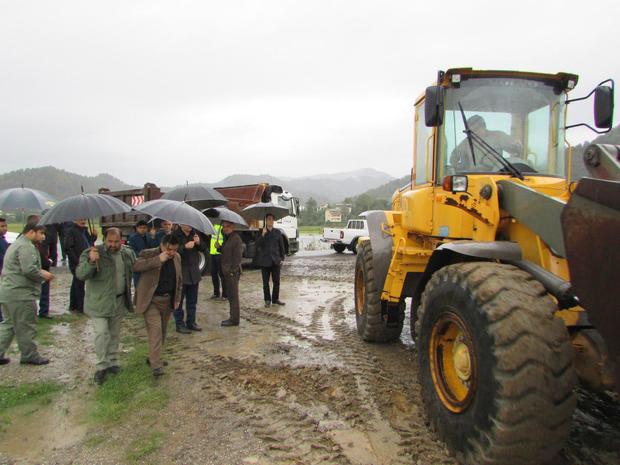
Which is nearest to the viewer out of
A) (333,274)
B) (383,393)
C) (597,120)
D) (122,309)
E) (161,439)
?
(161,439)

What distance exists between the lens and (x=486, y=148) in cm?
383

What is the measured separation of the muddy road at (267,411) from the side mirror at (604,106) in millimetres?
2229

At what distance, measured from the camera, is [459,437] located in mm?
2662

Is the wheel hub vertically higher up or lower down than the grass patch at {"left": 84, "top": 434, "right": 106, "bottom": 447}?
higher up

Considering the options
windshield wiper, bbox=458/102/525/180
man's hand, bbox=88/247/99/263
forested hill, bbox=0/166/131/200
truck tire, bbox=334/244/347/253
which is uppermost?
forested hill, bbox=0/166/131/200

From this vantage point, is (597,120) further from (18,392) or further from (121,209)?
(18,392)

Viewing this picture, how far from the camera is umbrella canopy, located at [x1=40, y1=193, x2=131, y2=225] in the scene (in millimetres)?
4711

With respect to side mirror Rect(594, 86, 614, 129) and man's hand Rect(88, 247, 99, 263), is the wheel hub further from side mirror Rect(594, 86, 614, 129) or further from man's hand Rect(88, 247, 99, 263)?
man's hand Rect(88, 247, 99, 263)

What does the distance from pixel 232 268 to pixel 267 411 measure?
372 centimetres

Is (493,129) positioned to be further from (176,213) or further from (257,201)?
(257,201)

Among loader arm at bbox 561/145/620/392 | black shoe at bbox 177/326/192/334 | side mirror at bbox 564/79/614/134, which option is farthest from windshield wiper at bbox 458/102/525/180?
black shoe at bbox 177/326/192/334

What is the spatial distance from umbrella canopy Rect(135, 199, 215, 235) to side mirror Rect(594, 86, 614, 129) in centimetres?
403

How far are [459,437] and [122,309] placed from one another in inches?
148

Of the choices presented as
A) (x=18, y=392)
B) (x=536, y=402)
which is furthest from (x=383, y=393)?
(x=18, y=392)
